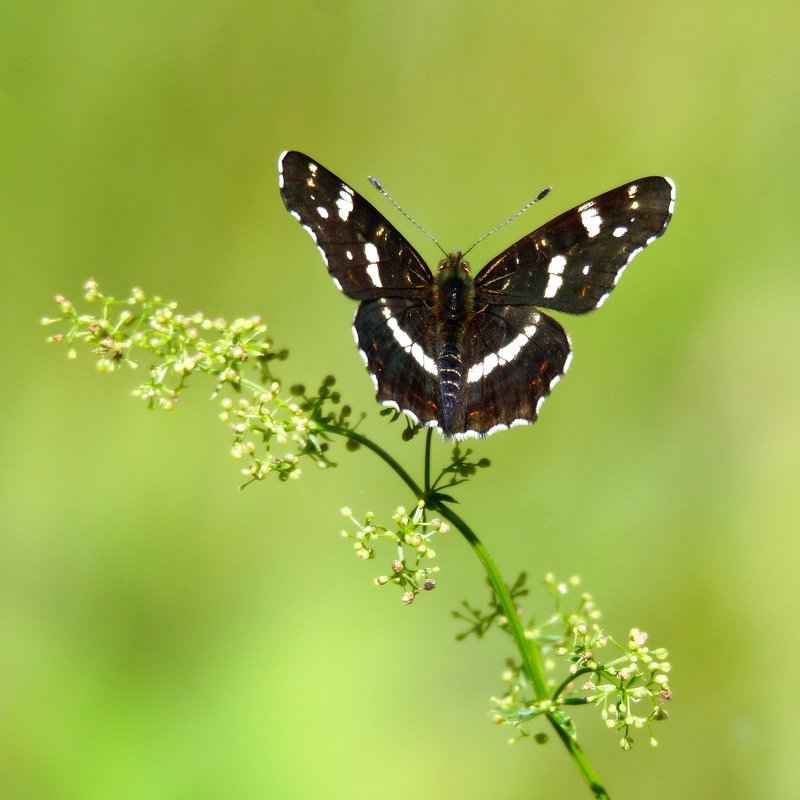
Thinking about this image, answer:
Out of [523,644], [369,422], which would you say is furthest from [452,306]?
[369,422]

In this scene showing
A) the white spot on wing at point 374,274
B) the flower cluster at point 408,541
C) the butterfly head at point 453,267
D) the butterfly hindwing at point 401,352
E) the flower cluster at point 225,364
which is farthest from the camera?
the butterfly head at point 453,267

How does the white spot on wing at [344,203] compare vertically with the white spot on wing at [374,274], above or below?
above

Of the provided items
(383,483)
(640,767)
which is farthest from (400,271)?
(640,767)

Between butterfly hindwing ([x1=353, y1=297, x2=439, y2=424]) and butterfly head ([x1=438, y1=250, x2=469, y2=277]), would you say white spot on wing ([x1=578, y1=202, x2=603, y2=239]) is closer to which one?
butterfly head ([x1=438, y1=250, x2=469, y2=277])

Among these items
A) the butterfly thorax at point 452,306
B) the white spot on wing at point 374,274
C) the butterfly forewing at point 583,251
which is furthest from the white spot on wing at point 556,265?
the white spot on wing at point 374,274

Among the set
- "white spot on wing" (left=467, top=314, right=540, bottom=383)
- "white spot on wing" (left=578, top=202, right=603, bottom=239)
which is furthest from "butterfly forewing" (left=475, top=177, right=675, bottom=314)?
"white spot on wing" (left=467, top=314, right=540, bottom=383)

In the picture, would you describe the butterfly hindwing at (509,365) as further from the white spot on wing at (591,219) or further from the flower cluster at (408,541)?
the flower cluster at (408,541)
